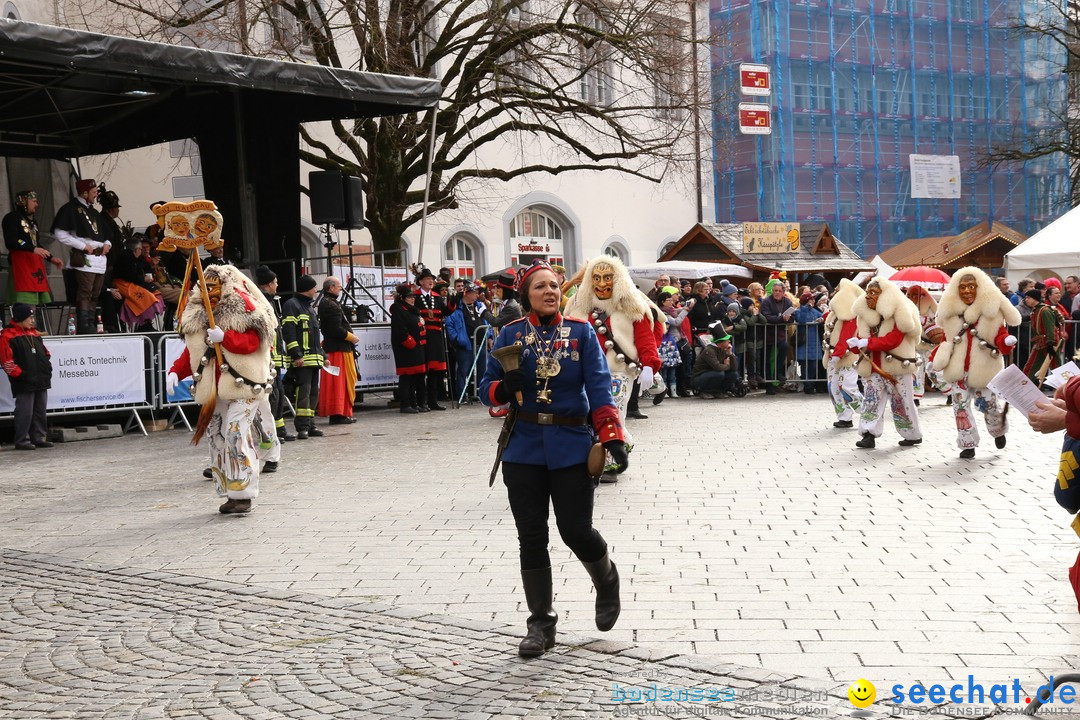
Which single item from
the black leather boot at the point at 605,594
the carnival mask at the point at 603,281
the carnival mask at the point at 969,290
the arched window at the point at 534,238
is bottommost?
the black leather boot at the point at 605,594

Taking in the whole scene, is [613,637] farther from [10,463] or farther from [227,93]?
[227,93]

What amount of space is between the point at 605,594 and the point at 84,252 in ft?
42.6

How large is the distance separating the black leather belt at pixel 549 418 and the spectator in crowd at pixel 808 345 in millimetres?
15095

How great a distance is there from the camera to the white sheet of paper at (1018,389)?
16.0 ft

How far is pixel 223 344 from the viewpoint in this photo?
9.85 meters

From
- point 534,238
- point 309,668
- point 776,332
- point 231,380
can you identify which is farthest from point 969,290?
point 534,238

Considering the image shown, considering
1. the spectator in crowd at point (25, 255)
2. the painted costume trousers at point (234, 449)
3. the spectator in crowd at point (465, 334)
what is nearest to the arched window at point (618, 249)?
the spectator in crowd at point (465, 334)

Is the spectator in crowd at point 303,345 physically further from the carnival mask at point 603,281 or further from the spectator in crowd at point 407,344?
the carnival mask at point 603,281

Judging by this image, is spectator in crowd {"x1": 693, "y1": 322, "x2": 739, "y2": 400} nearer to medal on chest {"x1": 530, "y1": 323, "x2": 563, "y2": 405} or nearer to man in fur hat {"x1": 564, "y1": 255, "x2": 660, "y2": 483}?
man in fur hat {"x1": 564, "y1": 255, "x2": 660, "y2": 483}

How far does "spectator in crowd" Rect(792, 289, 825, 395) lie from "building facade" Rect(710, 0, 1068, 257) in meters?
21.1

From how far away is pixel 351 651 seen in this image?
5.89 metres

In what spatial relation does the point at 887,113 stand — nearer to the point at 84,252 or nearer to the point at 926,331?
the point at 84,252

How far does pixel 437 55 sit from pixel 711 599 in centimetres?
1915

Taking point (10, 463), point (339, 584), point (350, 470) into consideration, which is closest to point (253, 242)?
point (10, 463)
